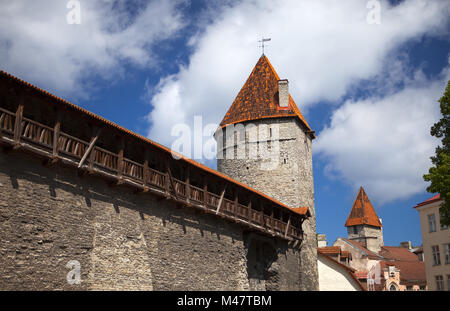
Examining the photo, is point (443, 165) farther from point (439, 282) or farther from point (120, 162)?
point (439, 282)

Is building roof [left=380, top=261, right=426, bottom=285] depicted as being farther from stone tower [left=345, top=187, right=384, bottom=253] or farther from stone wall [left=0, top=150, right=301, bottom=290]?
stone wall [left=0, top=150, right=301, bottom=290]

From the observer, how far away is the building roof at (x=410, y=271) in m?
48.5

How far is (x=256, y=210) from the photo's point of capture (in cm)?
2261

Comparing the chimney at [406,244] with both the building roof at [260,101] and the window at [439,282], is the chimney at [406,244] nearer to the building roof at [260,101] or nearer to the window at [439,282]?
the window at [439,282]

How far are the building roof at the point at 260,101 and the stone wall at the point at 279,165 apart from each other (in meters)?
0.50

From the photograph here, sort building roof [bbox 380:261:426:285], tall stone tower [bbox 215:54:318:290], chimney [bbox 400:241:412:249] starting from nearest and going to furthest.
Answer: tall stone tower [bbox 215:54:318:290], building roof [bbox 380:261:426:285], chimney [bbox 400:241:412:249]

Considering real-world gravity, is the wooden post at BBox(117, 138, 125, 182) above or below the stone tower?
below

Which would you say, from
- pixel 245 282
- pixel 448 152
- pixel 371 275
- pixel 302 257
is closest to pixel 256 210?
pixel 245 282

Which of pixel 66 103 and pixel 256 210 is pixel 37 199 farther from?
pixel 256 210

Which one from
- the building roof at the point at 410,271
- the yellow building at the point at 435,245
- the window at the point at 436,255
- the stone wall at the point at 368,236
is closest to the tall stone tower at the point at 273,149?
the yellow building at the point at 435,245

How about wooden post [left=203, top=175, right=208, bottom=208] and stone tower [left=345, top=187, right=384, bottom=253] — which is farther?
stone tower [left=345, top=187, right=384, bottom=253]

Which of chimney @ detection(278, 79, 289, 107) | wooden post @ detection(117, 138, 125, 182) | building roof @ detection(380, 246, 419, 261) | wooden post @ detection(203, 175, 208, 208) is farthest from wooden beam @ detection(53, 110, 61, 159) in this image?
building roof @ detection(380, 246, 419, 261)

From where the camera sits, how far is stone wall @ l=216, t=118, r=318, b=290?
28.1m

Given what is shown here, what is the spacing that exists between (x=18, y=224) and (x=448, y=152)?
42.3 ft
